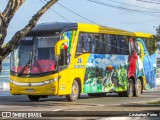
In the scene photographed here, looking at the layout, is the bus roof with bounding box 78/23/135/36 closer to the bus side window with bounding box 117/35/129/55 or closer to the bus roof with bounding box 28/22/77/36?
the bus side window with bounding box 117/35/129/55

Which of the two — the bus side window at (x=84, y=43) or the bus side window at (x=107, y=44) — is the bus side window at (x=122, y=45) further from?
the bus side window at (x=84, y=43)

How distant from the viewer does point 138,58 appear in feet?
98.9

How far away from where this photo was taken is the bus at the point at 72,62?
23.5m

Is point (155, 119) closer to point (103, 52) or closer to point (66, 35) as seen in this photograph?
point (66, 35)

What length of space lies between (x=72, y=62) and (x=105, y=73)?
11.6 feet

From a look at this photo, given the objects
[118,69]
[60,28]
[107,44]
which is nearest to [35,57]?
[60,28]

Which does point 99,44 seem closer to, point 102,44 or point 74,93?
point 102,44

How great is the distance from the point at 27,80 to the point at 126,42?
24.9ft

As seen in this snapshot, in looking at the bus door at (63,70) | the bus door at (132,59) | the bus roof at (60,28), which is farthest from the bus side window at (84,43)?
the bus door at (132,59)

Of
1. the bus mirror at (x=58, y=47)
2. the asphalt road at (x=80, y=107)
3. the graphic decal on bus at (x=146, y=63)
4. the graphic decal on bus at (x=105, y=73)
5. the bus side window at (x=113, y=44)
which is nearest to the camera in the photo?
the asphalt road at (x=80, y=107)

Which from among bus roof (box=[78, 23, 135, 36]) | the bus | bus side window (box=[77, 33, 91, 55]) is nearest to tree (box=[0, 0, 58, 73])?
the bus

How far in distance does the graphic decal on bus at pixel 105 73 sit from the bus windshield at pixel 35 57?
2818 mm

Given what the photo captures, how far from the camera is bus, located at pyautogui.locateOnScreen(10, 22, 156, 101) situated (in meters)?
23.5

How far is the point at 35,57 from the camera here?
23.6m
